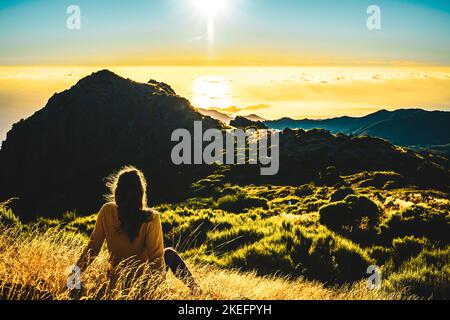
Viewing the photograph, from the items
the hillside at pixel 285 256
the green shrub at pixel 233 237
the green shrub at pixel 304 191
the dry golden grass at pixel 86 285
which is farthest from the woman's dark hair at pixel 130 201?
the green shrub at pixel 304 191

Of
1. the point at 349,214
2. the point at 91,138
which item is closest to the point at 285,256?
the point at 349,214

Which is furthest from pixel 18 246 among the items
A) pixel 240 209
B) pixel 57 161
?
pixel 57 161

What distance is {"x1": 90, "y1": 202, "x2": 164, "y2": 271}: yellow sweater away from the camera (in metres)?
4.83

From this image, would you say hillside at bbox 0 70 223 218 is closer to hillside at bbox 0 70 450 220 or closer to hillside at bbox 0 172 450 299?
hillside at bbox 0 70 450 220

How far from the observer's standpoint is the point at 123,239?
484 cm

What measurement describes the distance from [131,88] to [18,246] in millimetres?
79169

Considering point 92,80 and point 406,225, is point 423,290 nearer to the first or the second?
point 406,225

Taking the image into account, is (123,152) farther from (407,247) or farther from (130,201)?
(130,201)

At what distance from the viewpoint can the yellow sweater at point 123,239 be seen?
4828mm

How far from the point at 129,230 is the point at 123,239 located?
0.17 meters

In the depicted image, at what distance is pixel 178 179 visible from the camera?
50.8m

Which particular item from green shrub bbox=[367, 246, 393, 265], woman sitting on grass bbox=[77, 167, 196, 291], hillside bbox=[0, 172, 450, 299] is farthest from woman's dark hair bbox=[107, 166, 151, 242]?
green shrub bbox=[367, 246, 393, 265]

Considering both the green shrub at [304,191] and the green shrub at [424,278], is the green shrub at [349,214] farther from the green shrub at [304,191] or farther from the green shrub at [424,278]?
the green shrub at [304,191]
